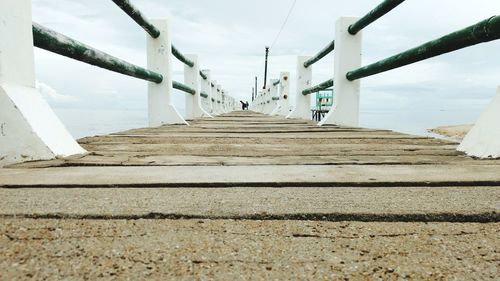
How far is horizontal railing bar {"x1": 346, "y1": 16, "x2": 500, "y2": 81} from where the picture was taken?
1.23 meters

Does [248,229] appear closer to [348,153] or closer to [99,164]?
[99,164]

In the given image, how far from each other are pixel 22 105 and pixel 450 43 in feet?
5.08

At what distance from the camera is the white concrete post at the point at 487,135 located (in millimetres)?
1251

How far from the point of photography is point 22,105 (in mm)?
1152

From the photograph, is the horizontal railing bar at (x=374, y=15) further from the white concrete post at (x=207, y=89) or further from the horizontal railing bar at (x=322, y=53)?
the white concrete post at (x=207, y=89)

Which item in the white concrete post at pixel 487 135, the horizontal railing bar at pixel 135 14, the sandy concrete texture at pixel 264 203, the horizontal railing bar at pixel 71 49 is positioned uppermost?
the horizontal railing bar at pixel 135 14

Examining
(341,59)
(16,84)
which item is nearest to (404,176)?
(16,84)

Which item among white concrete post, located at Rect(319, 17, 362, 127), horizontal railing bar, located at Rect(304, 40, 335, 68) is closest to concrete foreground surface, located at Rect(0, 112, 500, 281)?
white concrete post, located at Rect(319, 17, 362, 127)

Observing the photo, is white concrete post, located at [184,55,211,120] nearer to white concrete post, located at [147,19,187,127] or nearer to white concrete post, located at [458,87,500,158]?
white concrete post, located at [147,19,187,127]

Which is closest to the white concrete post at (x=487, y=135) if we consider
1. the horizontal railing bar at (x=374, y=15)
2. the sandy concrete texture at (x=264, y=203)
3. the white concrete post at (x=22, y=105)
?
the sandy concrete texture at (x=264, y=203)

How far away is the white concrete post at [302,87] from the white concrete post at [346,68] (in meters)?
2.30

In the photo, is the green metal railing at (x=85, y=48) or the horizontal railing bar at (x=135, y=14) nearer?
the green metal railing at (x=85, y=48)

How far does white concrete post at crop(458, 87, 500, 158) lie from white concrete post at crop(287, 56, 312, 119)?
4074 mm

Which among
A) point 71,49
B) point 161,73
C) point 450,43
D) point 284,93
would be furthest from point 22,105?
point 284,93
